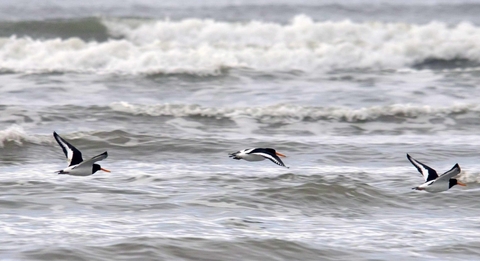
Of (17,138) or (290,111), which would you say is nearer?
(17,138)

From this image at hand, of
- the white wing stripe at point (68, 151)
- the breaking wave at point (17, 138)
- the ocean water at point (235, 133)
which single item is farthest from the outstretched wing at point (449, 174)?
the breaking wave at point (17, 138)

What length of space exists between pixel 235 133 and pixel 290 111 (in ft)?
4.89

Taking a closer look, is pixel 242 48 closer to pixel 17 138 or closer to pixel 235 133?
pixel 235 133

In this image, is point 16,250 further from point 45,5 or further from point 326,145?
point 45,5

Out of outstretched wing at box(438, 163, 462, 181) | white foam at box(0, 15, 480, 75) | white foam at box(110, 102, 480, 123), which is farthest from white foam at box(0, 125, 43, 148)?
white foam at box(0, 15, 480, 75)

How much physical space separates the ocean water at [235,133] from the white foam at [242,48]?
6 centimetres

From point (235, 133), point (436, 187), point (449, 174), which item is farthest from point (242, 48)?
point (449, 174)

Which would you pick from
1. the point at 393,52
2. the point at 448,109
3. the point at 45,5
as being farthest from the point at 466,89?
the point at 45,5

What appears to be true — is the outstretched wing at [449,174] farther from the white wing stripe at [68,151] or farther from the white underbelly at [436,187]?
the white wing stripe at [68,151]

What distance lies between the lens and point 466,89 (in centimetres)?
1605

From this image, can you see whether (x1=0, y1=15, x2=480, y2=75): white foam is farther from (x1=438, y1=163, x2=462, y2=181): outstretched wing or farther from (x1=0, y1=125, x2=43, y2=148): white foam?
(x1=438, y1=163, x2=462, y2=181): outstretched wing

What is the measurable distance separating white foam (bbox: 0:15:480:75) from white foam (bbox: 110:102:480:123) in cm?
329

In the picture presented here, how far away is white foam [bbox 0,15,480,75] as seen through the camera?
18.6 m

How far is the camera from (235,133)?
12867 millimetres
